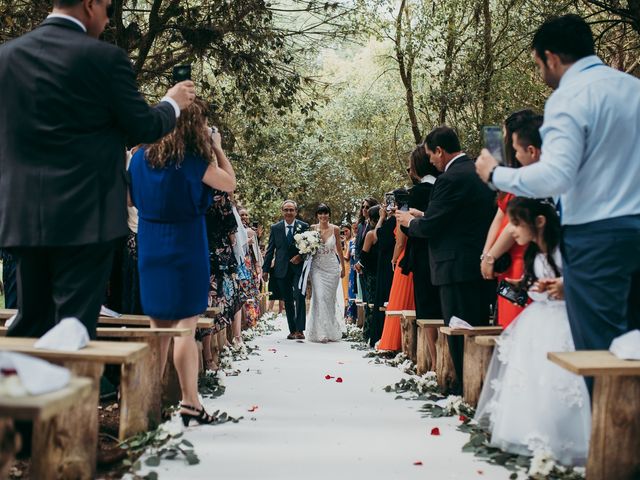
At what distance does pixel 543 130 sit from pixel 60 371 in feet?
8.64

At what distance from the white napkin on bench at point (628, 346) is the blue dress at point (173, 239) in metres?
2.95

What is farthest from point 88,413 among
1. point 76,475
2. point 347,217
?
point 347,217

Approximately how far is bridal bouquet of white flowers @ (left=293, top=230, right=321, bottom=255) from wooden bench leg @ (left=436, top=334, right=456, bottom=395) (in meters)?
7.98

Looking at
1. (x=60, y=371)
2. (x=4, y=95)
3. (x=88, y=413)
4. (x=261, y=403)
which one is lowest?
(x=261, y=403)

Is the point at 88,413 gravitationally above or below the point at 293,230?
below

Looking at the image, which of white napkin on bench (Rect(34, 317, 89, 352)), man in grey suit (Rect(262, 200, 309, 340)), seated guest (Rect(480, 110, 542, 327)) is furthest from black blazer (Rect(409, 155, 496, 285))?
man in grey suit (Rect(262, 200, 309, 340))

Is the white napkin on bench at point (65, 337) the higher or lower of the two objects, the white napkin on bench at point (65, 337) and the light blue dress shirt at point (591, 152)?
the lower

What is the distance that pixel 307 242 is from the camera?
15.9 metres

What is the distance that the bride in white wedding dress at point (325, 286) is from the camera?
52.0 ft

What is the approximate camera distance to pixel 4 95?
14.1 ft

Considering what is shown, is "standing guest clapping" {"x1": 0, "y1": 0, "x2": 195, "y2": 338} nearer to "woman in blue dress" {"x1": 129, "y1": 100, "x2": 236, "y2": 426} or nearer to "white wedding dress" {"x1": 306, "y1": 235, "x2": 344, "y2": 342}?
"woman in blue dress" {"x1": 129, "y1": 100, "x2": 236, "y2": 426}

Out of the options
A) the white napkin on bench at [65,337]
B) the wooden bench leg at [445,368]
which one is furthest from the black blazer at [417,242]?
the white napkin on bench at [65,337]

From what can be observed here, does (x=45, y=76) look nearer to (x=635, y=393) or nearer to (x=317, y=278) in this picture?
(x=635, y=393)

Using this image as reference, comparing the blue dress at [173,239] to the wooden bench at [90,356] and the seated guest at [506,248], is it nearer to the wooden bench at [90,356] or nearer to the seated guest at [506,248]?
the wooden bench at [90,356]
